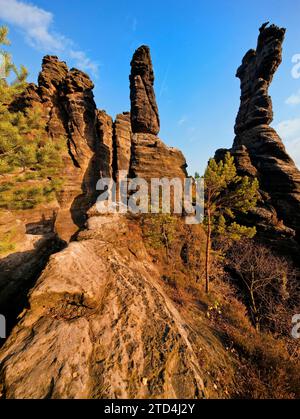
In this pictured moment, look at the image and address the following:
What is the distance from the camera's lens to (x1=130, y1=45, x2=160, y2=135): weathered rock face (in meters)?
26.6

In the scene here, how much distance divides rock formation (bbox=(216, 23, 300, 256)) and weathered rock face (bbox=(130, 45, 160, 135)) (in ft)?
38.1

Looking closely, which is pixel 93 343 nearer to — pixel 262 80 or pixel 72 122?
pixel 72 122

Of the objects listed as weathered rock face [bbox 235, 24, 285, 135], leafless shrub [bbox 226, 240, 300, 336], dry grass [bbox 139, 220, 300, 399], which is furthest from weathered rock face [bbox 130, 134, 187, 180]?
weathered rock face [bbox 235, 24, 285, 135]

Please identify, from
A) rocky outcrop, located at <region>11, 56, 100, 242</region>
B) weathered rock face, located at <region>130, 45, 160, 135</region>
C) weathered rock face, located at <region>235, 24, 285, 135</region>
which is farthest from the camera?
weathered rock face, located at <region>235, 24, 285, 135</region>

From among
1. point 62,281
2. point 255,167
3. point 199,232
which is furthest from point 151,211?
point 255,167

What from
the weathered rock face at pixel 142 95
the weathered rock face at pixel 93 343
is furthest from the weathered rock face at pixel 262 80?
the weathered rock face at pixel 93 343

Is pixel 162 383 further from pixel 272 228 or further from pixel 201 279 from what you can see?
pixel 272 228

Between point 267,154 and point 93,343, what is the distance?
94.3 ft

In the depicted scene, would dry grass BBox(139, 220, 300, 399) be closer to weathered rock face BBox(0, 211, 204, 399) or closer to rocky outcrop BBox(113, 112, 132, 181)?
weathered rock face BBox(0, 211, 204, 399)

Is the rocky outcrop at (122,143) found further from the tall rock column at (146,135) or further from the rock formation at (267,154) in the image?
the rock formation at (267,154)

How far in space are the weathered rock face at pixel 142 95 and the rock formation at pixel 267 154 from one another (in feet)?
38.1

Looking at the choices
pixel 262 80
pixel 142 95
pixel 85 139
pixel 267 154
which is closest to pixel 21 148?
pixel 85 139

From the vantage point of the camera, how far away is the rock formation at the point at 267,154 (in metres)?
20.3

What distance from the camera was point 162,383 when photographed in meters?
3.81
